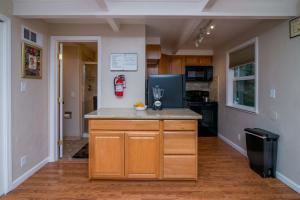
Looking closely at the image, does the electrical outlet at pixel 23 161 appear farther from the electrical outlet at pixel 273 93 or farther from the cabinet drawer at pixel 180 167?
the electrical outlet at pixel 273 93

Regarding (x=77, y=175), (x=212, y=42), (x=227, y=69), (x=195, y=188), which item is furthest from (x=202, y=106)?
(x=77, y=175)

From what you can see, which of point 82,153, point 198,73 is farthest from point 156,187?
point 198,73

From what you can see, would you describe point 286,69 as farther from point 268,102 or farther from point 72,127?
point 72,127

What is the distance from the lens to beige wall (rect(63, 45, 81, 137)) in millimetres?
5004

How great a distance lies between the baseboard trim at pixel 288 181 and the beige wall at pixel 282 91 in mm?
37

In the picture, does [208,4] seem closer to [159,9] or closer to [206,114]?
[159,9]

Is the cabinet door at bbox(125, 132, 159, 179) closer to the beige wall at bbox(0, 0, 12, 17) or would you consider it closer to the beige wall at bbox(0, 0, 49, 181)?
the beige wall at bbox(0, 0, 49, 181)

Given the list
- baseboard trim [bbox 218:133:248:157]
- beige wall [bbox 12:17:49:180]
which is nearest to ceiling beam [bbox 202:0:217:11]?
beige wall [bbox 12:17:49:180]

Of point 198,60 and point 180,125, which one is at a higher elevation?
point 198,60

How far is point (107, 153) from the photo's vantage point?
2738 millimetres

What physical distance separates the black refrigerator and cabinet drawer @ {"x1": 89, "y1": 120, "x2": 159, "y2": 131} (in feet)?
2.40

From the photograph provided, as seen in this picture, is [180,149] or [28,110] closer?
[180,149]

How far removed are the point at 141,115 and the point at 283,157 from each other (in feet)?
6.42

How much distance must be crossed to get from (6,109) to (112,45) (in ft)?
5.86
